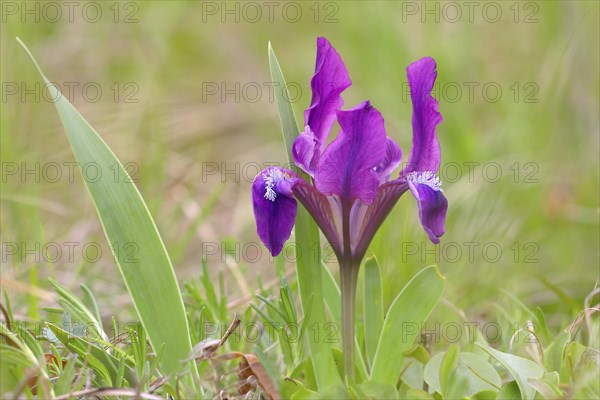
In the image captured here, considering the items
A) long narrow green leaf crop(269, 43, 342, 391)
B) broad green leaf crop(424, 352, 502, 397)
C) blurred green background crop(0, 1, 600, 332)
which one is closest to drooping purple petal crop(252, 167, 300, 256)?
long narrow green leaf crop(269, 43, 342, 391)

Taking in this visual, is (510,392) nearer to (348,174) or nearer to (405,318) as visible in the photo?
(405,318)

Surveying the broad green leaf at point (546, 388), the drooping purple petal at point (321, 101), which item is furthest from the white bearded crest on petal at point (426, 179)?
the broad green leaf at point (546, 388)

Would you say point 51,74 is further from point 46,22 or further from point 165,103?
point 165,103

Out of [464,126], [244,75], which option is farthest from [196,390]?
[244,75]

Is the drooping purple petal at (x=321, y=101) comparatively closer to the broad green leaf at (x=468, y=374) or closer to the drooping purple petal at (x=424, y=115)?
the drooping purple petal at (x=424, y=115)

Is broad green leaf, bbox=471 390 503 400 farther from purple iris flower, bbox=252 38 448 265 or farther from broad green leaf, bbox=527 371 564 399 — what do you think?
purple iris flower, bbox=252 38 448 265
